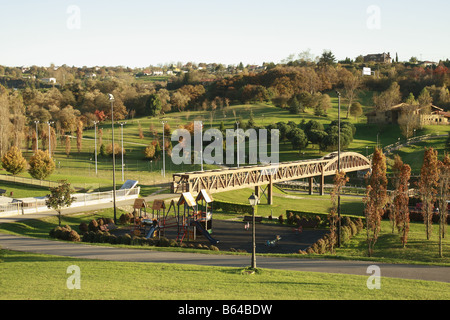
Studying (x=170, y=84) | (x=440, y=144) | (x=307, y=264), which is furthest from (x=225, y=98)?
(x=307, y=264)

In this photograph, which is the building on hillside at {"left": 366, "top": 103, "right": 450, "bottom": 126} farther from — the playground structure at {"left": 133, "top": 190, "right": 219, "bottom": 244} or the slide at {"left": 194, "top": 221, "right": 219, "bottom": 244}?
the slide at {"left": 194, "top": 221, "right": 219, "bottom": 244}

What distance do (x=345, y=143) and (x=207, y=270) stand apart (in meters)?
66.0

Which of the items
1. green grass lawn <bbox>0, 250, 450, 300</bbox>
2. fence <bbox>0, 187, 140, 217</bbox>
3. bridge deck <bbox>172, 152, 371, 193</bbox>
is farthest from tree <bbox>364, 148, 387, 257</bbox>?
fence <bbox>0, 187, 140, 217</bbox>

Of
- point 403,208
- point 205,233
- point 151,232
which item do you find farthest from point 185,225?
point 403,208

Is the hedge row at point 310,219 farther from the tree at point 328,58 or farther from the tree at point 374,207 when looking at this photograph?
the tree at point 328,58

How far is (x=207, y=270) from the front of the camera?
738 inches

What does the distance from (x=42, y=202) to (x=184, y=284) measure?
80.8 ft

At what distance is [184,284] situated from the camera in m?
16.1

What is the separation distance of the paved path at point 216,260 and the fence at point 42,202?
8599 mm

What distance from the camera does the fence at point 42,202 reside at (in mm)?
33938

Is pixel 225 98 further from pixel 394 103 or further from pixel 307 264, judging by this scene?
pixel 307 264

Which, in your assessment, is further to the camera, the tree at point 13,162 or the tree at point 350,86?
the tree at point 350,86

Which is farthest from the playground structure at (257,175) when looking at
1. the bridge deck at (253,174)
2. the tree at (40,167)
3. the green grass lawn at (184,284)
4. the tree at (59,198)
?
the green grass lawn at (184,284)

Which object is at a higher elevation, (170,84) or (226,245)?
(170,84)
